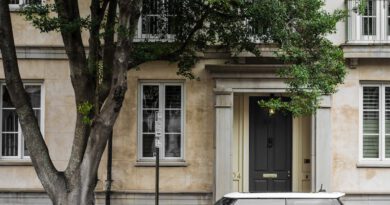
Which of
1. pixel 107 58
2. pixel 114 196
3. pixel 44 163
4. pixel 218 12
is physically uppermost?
pixel 218 12

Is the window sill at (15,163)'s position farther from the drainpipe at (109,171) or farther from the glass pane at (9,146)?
the drainpipe at (109,171)

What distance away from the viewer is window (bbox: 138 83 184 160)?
1792 centimetres

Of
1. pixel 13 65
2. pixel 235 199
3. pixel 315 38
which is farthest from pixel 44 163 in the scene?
pixel 315 38

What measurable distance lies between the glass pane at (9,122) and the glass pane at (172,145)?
3841 millimetres

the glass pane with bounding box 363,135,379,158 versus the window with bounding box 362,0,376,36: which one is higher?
the window with bounding box 362,0,376,36

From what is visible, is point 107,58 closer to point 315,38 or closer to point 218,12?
point 218,12

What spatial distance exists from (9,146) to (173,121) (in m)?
4.19

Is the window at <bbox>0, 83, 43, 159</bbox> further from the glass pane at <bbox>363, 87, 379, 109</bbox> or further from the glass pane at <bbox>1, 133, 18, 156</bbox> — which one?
the glass pane at <bbox>363, 87, 379, 109</bbox>

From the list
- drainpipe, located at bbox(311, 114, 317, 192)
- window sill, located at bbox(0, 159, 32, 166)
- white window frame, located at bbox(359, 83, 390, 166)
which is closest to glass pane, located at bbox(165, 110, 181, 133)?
drainpipe, located at bbox(311, 114, 317, 192)

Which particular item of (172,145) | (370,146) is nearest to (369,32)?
(370,146)

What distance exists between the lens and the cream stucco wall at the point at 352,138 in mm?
17578

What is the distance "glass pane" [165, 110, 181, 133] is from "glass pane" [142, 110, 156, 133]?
0.36m

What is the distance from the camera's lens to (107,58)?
45.0ft

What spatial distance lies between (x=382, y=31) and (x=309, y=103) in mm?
5373
